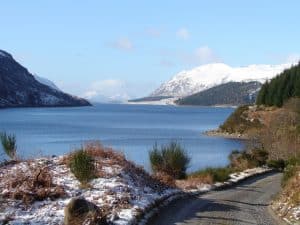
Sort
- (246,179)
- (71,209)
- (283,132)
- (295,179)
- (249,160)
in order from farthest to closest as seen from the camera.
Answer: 1. (283,132)
2. (249,160)
3. (246,179)
4. (295,179)
5. (71,209)

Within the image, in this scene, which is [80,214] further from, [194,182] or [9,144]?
[194,182]

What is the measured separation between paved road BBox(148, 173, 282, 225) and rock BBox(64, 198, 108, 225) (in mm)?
2317

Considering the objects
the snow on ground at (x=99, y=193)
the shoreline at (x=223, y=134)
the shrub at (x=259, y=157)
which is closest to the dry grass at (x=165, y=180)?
the snow on ground at (x=99, y=193)

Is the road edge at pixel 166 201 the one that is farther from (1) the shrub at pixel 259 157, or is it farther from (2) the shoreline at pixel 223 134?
(2) the shoreline at pixel 223 134

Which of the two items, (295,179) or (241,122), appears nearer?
(295,179)

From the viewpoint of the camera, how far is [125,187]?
1964 centimetres

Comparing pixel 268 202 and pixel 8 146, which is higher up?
pixel 8 146

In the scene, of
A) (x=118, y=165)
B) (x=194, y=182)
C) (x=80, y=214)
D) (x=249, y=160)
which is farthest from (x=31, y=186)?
(x=249, y=160)

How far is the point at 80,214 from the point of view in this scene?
14867mm

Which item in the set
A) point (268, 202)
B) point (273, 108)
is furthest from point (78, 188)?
point (273, 108)

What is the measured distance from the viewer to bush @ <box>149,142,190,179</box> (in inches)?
1097

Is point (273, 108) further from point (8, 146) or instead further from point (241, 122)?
point (8, 146)

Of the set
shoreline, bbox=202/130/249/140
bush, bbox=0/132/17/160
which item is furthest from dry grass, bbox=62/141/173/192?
shoreline, bbox=202/130/249/140

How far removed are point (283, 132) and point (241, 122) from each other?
232 feet
